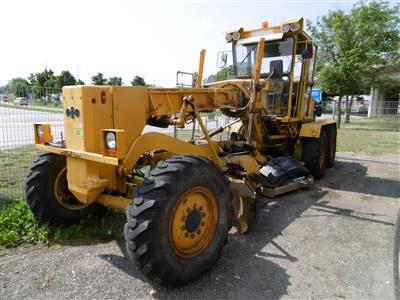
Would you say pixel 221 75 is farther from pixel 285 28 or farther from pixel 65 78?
pixel 65 78

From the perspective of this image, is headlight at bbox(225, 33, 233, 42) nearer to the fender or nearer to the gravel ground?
the fender

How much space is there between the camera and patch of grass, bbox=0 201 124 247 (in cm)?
388

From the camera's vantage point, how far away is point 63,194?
4043mm

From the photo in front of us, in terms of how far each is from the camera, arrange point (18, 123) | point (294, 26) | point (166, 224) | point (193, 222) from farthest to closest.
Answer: point (18, 123) → point (294, 26) → point (193, 222) → point (166, 224)

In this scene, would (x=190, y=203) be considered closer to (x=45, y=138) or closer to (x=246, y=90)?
(x=45, y=138)

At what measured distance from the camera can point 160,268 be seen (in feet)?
9.14

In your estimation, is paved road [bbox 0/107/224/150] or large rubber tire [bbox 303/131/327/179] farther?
large rubber tire [bbox 303/131/327/179]

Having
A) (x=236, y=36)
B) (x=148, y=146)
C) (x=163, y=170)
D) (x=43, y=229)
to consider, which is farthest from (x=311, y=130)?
(x=43, y=229)

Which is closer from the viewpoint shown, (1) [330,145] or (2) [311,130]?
(2) [311,130]

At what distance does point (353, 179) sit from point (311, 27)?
58.6 ft

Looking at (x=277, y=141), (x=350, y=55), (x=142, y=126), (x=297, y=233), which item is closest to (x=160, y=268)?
(x=142, y=126)

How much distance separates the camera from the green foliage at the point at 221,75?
6.86 m

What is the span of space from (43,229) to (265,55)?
5.05 meters

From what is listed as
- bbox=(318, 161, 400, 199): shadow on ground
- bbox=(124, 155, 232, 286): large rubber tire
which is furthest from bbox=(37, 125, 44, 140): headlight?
bbox=(318, 161, 400, 199): shadow on ground
